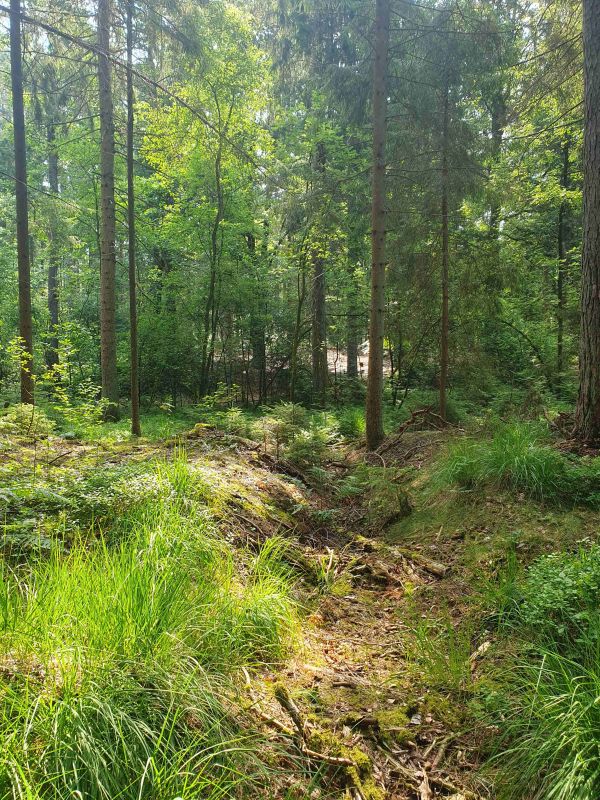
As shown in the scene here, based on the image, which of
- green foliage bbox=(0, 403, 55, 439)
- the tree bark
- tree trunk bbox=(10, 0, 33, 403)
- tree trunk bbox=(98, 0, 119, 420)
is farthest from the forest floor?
the tree bark

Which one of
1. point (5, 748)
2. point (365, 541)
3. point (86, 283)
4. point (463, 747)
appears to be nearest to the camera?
point (5, 748)

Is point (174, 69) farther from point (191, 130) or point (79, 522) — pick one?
point (79, 522)

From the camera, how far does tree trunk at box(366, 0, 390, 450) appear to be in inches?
316

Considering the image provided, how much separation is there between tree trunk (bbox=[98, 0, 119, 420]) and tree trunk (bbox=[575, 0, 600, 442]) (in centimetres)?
885

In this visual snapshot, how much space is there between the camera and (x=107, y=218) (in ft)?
35.4

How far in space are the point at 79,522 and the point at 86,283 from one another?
671 inches

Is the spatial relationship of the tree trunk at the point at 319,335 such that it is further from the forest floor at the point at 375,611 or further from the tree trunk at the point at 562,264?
the forest floor at the point at 375,611

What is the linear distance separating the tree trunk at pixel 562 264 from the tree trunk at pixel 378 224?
618 cm

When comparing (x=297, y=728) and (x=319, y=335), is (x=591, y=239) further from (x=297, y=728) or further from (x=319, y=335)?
(x=319, y=335)

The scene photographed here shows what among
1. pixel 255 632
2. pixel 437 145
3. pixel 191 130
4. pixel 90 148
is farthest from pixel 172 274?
pixel 255 632

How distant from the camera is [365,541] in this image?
503 centimetres

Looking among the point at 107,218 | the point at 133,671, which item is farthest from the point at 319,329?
the point at 133,671

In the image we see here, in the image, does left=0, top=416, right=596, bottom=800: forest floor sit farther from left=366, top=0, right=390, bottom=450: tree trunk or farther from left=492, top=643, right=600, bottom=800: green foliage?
left=366, top=0, right=390, bottom=450: tree trunk

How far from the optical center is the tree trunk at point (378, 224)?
8039 mm
